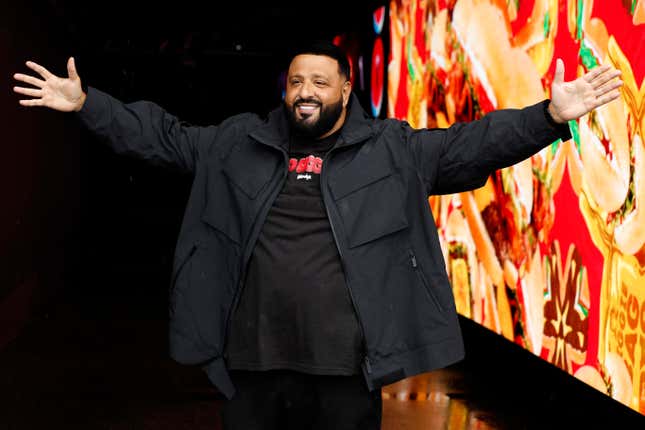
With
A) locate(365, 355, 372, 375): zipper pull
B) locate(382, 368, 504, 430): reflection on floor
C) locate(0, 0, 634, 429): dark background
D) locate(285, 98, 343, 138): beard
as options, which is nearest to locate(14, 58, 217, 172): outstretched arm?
locate(285, 98, 343, 138): beard

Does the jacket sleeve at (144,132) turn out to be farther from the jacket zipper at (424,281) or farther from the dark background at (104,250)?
the dark background at (104,250)

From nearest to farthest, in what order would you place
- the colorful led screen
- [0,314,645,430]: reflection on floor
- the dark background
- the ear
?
the ear → the colorful led screen → [0,314,645,430]: reflection on floor → the dark background

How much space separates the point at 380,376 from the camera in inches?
106

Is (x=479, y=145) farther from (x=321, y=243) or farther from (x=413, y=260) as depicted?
(x=321, y=243)

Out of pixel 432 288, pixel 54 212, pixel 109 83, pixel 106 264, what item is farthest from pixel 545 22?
pixel 109 83

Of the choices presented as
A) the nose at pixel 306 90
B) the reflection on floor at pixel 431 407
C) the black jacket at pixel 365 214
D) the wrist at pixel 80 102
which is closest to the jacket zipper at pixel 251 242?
the black jacket at pixel 365 214

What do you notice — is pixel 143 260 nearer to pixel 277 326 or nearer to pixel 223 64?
pixel 223 64

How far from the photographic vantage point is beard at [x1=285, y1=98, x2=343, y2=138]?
9.41 feet

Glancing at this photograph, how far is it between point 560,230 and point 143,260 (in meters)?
8.66

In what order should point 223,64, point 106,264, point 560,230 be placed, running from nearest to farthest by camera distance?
point 560,230, point 106,264, point 223,64

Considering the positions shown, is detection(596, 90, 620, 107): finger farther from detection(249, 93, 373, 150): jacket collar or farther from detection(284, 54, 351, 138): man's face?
detection(284, 54, 351, 138): man's face

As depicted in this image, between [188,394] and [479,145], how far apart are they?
3308mm

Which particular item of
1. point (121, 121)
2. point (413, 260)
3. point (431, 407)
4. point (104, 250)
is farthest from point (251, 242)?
point (104, 250)

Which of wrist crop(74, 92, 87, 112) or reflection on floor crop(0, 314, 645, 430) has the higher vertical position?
wrist crop(74, 92, 87, 112)
